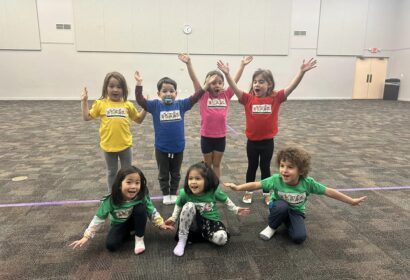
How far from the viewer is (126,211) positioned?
7.22ft

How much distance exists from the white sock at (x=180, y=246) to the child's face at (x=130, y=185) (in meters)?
0.47

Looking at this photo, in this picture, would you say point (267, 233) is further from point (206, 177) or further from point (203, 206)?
point (206, 177)

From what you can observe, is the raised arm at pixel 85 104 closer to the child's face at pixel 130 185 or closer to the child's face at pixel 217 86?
the child's face at pixel 130 185

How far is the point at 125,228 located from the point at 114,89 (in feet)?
4.05

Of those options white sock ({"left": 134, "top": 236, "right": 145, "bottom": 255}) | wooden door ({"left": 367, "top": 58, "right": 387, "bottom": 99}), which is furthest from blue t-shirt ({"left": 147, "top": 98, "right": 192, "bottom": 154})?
wooden door ({"left": 367, "top": 58, "right": 387, "bottom": 99})

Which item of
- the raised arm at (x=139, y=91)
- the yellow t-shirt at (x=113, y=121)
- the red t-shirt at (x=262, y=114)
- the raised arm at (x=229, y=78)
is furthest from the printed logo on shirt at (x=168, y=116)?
the red t-shirt at (x=262, y=114)

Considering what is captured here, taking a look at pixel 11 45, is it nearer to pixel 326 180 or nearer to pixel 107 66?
pixel 107 66

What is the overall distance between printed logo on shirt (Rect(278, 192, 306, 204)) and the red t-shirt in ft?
2.37

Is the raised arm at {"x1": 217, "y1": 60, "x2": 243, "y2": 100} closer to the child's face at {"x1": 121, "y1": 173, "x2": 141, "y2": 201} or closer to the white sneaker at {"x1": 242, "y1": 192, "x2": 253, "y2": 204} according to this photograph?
the white sneaker at {"x1": 242, "y1": 192, "x2": 253, "y2": 204}

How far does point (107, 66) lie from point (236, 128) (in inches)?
339

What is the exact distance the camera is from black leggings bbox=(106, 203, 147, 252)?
84.7 inches

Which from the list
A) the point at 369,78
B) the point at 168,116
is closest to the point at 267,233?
the point at 168,116

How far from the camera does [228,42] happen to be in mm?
13781

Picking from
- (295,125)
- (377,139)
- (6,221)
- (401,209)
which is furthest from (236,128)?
(6,221)
